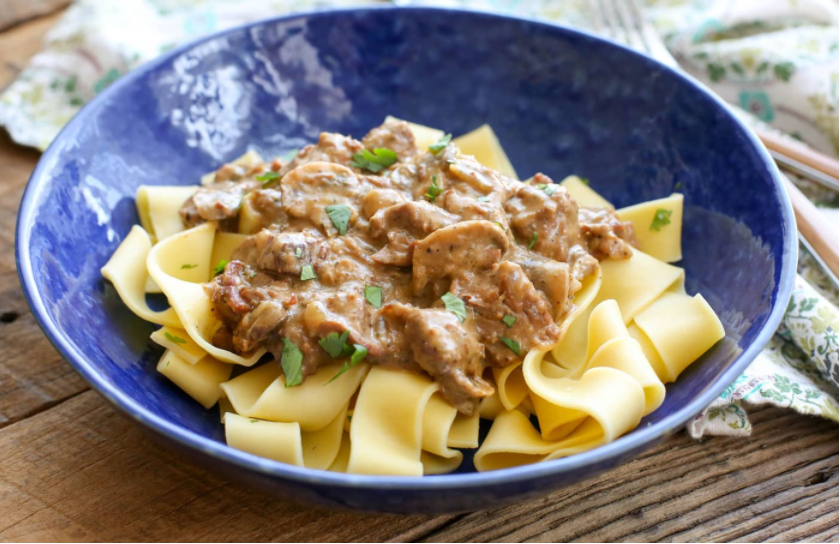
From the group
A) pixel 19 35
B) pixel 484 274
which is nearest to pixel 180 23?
pixel 19 35

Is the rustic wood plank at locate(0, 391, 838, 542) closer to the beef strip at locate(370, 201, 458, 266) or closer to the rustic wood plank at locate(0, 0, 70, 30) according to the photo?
the beef strip at locate(370, 201, 458, 266)

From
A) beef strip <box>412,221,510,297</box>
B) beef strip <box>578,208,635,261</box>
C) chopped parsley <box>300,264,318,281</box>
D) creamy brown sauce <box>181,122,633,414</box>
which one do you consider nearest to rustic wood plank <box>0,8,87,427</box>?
creamy brown sauce <box>181,122,633,414</box>

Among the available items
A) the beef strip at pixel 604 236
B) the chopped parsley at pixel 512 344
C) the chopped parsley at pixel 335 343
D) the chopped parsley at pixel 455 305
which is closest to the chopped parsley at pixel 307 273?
the chopped parsley at pixel 335 343

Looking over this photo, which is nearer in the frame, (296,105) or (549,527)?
(549,527)

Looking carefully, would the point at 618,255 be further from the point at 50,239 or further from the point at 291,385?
the point at 50,239

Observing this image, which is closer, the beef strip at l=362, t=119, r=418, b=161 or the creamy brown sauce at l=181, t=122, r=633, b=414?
the creamy brown sauce at l=181, t=122, r=633, b=414

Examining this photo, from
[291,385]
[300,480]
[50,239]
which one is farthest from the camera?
[50,239]
